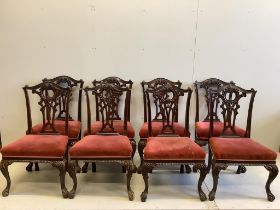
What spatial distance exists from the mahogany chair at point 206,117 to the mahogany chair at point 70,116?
4.51 feet

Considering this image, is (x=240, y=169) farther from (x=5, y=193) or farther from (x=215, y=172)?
(x=5, y=193)

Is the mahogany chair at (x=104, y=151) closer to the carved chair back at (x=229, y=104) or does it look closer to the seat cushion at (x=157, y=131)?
the seat cushion at (x=157, y=131)

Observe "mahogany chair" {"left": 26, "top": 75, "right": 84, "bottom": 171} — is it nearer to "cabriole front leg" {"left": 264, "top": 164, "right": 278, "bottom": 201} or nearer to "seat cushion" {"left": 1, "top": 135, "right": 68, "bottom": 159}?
"seat cushion" {"left": 1, "top": 135, "right": 68, "bottom": 159}

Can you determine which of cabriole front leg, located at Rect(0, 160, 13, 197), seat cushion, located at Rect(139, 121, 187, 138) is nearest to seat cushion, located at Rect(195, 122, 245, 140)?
seat cushion, located at Rect(139, 121, 187, 138)

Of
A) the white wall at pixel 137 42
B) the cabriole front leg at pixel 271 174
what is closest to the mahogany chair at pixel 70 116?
the white wall at pixel 137 42

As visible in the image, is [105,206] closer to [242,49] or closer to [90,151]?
[90,151]

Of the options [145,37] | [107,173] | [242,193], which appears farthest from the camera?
[145,37]

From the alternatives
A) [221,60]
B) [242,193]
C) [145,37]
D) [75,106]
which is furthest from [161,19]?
[242,193]

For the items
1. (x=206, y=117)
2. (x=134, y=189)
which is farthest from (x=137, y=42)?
(x=134, y=189)

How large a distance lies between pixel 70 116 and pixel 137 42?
4.09ft

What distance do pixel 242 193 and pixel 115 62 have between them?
6.79 ft

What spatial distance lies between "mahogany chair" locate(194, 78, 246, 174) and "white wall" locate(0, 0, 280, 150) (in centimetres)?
15

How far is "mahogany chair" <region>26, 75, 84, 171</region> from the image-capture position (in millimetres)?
3156

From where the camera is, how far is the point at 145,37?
11.6 feet
